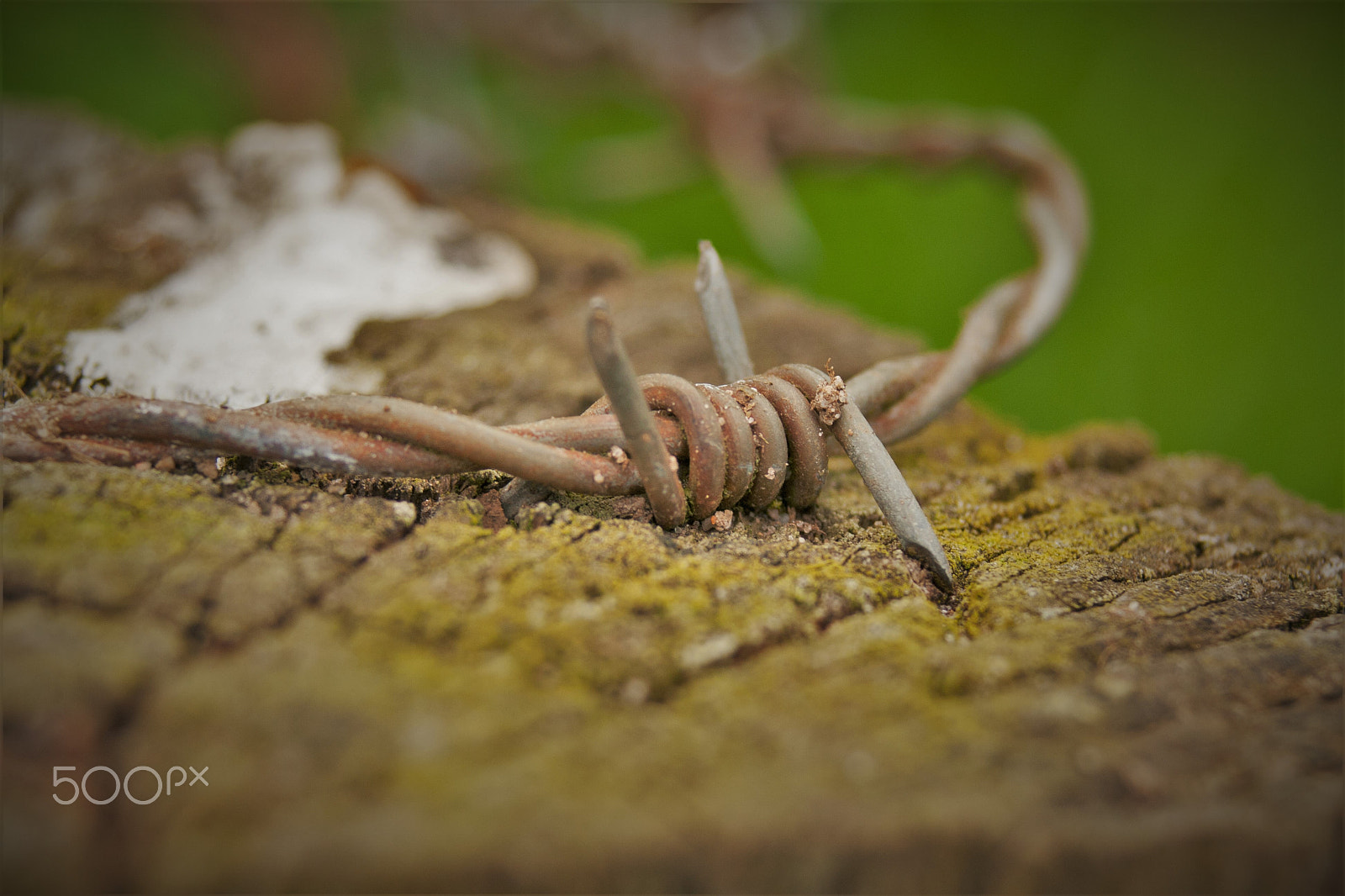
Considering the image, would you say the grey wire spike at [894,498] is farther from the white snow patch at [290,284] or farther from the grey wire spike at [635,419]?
the white snow patch at [290,284]

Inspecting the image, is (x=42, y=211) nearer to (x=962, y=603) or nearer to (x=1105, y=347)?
(x=962, y=603)

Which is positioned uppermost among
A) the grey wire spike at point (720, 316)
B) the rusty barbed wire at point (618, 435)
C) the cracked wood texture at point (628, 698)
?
the grey wire spike at point (720, 316)

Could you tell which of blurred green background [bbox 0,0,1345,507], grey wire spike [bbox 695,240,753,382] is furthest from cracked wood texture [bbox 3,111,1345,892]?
blurred green background [bbox 0,0,1345,507]

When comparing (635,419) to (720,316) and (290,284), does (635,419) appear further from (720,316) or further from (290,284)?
(290,284)

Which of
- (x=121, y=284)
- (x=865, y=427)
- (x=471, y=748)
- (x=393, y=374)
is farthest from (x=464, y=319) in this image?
(x=471, y=748)

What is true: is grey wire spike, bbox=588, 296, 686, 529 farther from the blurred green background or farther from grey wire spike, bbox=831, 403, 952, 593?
the blurred green background

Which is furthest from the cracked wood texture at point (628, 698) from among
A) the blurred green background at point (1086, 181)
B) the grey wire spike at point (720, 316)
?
the blurred green background at point (1086, 181)

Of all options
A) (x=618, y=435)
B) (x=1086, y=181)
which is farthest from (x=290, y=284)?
(x=1086, y=181)
